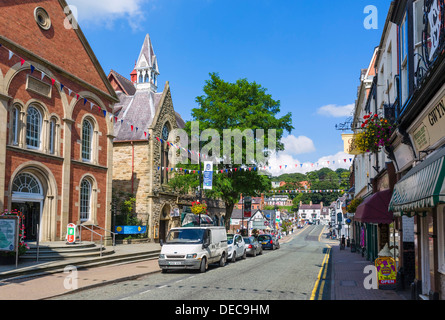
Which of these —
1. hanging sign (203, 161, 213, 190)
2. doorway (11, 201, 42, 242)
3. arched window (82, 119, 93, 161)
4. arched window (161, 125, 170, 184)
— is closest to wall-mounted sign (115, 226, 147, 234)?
arched window (161, 125, 170, 184)

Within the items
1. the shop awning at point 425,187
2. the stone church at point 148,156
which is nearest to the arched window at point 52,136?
the stone church at point 148,156

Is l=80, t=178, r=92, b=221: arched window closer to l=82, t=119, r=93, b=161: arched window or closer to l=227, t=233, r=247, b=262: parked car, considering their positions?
l=82, t=119, r=93, b=161: arched window

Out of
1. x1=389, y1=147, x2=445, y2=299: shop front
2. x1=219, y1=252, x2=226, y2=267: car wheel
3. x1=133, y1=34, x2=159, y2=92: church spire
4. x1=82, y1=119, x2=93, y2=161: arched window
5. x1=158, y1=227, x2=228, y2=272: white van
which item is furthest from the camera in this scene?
x1=133, y1=34, x2=159, y2=92: church spire

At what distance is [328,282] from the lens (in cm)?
1551

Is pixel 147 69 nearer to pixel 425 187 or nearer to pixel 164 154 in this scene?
pixel 164 154

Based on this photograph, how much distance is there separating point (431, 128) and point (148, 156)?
1040 inches

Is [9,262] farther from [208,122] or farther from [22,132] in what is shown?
[208,122]

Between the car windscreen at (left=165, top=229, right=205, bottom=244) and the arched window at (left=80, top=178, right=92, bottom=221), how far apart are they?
862cm

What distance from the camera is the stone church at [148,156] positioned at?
33906 mm

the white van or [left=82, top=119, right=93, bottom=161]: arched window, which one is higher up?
[left=82, top=119, right=93, bottom=161]: arched window

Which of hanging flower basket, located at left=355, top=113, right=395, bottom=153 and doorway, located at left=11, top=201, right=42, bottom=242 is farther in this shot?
doorway, located at left=11, top=201, right=42, bottom=242

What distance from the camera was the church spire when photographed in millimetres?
39594

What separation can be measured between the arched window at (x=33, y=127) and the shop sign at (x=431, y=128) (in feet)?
56.8

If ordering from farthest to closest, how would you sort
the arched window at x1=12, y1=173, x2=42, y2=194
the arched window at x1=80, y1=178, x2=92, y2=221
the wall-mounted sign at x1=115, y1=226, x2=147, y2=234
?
1. the wall-mounted sign at x1=115, y1=226, x2=147, y2=234
2. the arched window at x1=80, y1=178, x2=92, y2=221
3. the arched window at x1=12, y1=173, x2=42, y2=194
